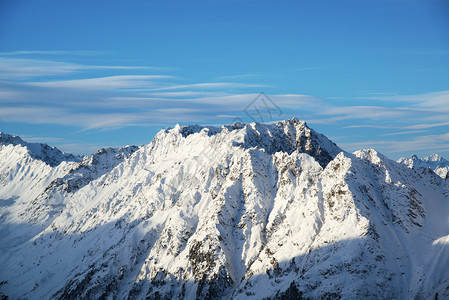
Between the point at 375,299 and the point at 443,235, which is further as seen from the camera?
the point at 443,235

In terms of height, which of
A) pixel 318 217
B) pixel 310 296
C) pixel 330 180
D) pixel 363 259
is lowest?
pixel 310 296

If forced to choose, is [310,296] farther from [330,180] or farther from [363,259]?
[330,180]

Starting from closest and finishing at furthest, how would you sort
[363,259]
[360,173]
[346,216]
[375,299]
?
[375,299], [363,259], [346,216], [360,173]

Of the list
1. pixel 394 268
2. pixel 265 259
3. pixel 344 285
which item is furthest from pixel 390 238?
pixel 265 259

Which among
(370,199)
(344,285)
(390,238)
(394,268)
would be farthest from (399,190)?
(344,285)

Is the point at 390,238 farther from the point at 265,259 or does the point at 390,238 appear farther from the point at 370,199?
the point at 265,259

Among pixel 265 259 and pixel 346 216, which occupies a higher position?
pixel 346 216

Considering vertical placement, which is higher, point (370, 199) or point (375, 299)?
point (370, 199)

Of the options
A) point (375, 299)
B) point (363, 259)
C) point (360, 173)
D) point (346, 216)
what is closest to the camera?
point (375, 299)

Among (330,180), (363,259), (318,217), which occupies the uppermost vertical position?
(330,180)
